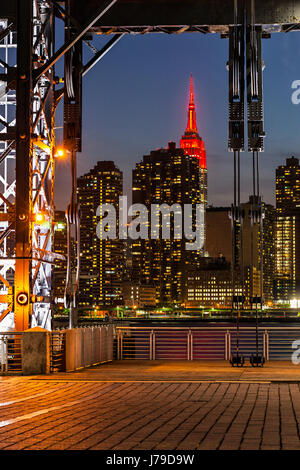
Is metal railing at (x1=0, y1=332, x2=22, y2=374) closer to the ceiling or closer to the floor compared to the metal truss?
closer to the floor

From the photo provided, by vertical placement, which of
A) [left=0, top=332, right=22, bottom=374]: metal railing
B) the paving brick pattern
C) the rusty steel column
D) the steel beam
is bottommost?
the paving brick pattern

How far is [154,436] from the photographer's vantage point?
1018cm

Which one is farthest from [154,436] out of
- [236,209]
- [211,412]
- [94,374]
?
[236,209]

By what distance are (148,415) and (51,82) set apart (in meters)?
13.0

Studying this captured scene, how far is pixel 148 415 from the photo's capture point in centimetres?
1233

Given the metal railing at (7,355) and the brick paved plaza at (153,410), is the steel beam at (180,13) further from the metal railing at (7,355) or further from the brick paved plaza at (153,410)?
the brick paved plaza at (153,410)

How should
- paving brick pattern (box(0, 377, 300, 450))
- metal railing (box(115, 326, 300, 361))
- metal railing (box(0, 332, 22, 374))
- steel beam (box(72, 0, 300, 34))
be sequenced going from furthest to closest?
1. metal railing (box(115, 326, 300, 361))
2. steel beam (box(72, 0, 300, 34))
3. metal railing (box(0, 332, 22, 374))
4. paving brick pattern (box(0, 377, 300, 450))

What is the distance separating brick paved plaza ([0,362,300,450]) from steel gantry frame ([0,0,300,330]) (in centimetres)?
355

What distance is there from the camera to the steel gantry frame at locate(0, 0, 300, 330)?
69.2 ft

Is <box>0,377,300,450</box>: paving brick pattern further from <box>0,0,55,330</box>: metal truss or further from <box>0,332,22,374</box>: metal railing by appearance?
<box>0,0,55,330</box>: metal truss

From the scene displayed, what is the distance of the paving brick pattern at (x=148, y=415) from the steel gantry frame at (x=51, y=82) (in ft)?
15.7

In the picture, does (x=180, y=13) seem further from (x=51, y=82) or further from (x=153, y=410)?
(x=153, y=410)

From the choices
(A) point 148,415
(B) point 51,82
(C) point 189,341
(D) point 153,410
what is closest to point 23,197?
(B) point 51,82

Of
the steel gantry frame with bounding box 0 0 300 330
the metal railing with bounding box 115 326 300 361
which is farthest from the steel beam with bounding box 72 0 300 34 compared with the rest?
the metal railing with bounding box 115 326 300 361
